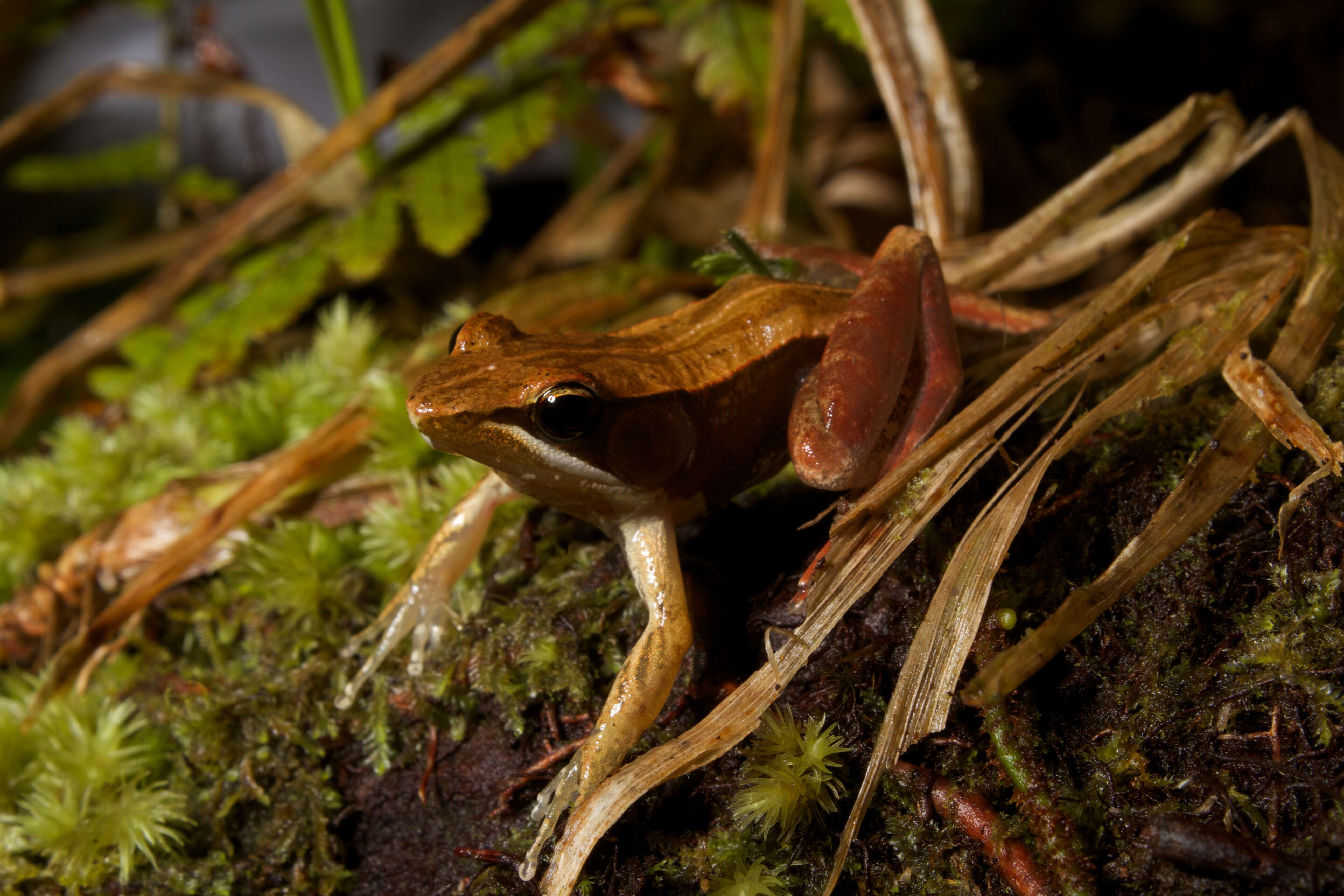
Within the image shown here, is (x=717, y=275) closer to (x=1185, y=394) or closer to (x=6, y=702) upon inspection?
(x=1185, y=394)

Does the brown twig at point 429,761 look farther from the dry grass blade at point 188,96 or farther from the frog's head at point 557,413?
the dry grass blade at point 188,96

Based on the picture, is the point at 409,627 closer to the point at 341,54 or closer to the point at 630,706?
the point at 630,706

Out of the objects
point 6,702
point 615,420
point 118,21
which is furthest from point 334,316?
point 118,21

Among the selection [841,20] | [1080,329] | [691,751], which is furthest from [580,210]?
[691,751]

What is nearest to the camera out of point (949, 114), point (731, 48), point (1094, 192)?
point (1094, 192)

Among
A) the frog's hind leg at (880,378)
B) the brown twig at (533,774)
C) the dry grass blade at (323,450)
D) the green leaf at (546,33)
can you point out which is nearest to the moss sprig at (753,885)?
the brown twig at (533,774)

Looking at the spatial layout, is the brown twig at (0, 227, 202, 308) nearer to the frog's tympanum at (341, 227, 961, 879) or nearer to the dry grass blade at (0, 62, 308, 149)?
the dry grass blade at (0, 62, 308, 149)

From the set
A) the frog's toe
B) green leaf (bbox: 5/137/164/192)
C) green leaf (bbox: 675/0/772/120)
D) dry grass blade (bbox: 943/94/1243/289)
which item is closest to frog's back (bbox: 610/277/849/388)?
dry grass blade (bbox: 943/94/1243/289)
